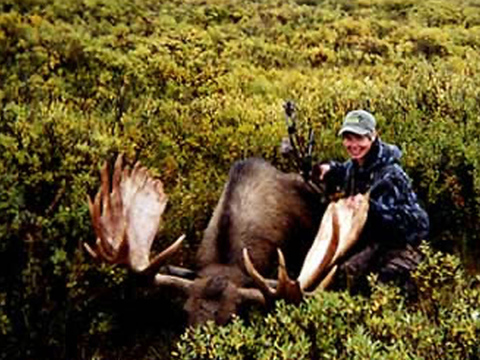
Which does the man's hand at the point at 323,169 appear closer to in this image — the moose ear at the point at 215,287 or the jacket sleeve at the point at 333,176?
the jacket sleeve at the point at 333,176

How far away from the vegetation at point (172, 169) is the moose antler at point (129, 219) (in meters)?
0.32

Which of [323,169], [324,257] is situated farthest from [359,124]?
[324,257]

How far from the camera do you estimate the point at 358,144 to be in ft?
21.3

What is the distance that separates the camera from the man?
5.95 meters

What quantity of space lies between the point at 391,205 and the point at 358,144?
637 millimetres

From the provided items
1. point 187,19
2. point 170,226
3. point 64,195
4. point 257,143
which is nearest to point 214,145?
point 257,143

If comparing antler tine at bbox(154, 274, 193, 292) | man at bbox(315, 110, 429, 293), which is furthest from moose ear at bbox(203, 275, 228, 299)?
man at bbox(315, 110, 429, 293)

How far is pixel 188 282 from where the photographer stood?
18.8ft

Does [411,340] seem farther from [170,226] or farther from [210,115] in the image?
[210,115]

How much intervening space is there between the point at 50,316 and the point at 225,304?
5.33 feet

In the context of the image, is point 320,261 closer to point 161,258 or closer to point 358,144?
point 161,258

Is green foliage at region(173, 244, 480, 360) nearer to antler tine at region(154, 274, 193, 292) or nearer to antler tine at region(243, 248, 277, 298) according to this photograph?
antler tine at region(243, 248, 277, 298)

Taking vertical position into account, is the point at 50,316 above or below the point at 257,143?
below

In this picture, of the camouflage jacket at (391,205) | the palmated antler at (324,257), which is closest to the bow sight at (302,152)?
the camouflage jacket at (391,205)
